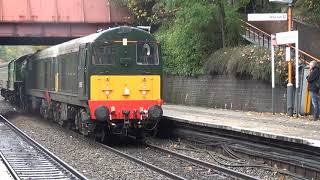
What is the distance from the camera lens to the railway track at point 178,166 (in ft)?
35.2

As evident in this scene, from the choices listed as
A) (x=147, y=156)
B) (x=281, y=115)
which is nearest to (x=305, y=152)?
(x=147, y=156)

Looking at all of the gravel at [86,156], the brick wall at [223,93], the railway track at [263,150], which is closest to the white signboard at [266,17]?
the brick wall at [223,93]

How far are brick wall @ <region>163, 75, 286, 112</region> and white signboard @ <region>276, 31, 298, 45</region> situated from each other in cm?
228

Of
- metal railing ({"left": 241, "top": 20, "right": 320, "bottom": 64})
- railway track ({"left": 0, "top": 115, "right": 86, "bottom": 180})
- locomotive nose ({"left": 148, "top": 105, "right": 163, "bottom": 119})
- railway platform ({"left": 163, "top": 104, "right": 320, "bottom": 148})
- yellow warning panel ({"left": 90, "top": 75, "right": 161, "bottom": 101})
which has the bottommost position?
railway track ({"left": 0, "top": 115, "right": 86, "bottom": 180})

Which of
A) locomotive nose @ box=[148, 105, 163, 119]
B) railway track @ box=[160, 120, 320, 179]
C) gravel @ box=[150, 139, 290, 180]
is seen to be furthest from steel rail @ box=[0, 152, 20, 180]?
railway track @ box=[160, 120, 320, 179]

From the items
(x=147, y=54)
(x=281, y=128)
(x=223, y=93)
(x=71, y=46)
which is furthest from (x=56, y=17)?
(x=281, y=128)

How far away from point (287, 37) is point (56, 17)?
66.7 feet

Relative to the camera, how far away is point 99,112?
14.7 metres

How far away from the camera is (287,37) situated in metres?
16.6

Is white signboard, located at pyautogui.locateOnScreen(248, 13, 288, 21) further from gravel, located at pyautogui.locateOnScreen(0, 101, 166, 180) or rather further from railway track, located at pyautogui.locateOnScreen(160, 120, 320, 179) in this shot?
gravel, located at pyautogui.locateOnScreen(0, 101, 166, 180)

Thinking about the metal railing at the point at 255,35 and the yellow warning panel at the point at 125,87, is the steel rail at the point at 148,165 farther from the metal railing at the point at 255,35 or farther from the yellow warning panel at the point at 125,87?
the metal railing at the point at 255,35

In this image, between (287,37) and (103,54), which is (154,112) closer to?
(103,54)

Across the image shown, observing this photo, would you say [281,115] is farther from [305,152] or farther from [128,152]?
[305,152]

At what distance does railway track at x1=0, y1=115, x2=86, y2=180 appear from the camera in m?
10.9
